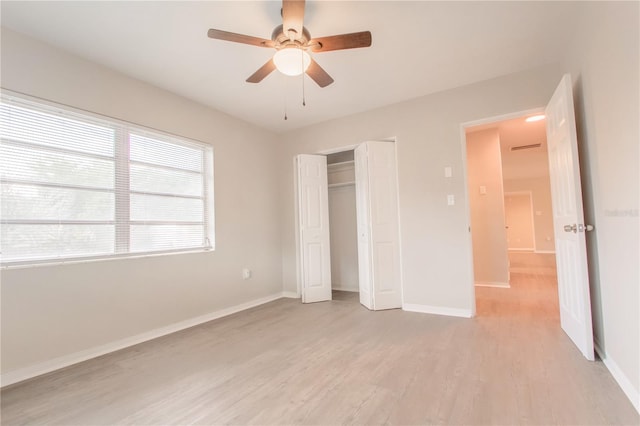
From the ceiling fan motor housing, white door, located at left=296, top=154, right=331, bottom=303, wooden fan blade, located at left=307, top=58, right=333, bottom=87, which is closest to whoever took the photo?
the ceiling fan motor housing

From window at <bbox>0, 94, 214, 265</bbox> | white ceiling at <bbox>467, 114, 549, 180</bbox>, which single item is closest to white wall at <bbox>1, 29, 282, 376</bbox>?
window at <bbox>0, 94, 214, 265</bbox>

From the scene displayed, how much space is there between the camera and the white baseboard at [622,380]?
1.55 metres

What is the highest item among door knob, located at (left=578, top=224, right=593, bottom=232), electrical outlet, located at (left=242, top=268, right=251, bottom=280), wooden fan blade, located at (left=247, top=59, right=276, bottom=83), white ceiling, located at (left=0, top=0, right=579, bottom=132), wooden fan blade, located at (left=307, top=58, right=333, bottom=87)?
white ceiling, located at (left=0, top=0, right=579, bottom=132)

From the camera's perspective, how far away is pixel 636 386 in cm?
156

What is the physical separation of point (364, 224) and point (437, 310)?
1.34 meters

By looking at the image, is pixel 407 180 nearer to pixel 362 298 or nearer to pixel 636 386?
pixel 362 298

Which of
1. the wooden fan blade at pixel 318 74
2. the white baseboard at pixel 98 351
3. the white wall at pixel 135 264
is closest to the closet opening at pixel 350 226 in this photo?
the white wall at pixel 135 264

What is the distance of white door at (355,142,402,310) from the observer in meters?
3.60

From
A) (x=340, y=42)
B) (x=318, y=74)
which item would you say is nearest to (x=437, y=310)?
(x=318, y=74)

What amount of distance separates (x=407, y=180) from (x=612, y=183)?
6.40 ft

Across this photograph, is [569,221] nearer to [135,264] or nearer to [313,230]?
[313,230]

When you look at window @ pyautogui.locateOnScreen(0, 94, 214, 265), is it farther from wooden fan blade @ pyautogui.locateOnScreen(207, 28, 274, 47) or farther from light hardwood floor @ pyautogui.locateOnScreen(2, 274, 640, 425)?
wooden fan blade @ pyautogui.locateOnScreen(207, 28, 274, 47)

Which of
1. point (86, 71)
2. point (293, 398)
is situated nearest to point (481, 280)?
point (293, 398)

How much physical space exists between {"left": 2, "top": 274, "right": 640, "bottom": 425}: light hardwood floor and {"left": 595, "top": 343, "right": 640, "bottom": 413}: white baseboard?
0.04 meters
